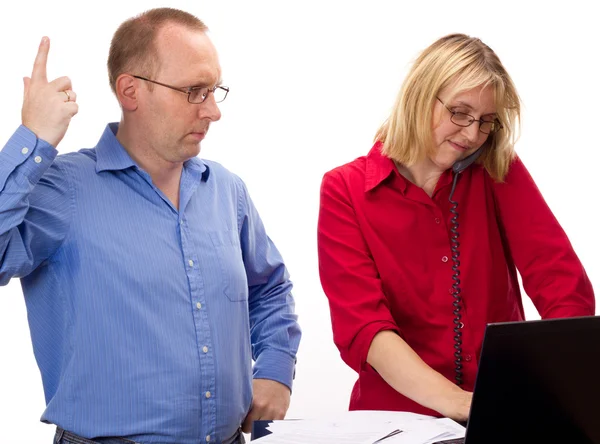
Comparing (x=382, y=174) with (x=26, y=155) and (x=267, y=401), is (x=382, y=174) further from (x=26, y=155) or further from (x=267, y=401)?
(x=26, y=155)

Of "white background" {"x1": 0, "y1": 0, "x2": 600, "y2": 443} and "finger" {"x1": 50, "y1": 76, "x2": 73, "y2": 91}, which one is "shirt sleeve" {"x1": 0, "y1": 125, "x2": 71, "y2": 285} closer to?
"finger" {"x1": 50, "y1": 76, "x2": 73, "y2": 91}

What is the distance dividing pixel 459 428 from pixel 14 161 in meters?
1.07

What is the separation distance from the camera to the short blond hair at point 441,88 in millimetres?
2271

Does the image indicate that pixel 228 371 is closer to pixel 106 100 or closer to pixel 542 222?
pixel 542 222

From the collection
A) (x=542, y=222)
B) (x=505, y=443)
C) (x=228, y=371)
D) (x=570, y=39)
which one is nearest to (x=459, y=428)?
(x=505, y=443)

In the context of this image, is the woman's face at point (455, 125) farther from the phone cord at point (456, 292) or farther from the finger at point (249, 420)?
the finger at point (249, 420)

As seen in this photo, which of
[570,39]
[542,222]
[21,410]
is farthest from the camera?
[570,39]

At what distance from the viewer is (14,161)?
1846 millimetres

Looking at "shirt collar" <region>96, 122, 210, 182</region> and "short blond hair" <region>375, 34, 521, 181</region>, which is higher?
"short blond hair" <region>375, 34, 521, 181</region>

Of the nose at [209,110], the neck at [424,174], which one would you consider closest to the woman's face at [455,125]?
the neck at [424,174]

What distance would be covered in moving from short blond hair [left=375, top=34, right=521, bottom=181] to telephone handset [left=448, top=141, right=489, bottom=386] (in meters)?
0.09

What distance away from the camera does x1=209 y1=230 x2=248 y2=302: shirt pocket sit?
2236 mm

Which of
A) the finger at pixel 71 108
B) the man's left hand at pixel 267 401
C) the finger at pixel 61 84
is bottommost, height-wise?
the man's left hand at pixel 267 401

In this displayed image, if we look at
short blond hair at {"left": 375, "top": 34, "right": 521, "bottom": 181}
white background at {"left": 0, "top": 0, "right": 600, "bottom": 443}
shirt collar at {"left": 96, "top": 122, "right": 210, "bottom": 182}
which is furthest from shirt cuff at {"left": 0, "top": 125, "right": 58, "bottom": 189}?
white background at {"left": 0, "top": 0, "right": 600, "bottom": 443}
